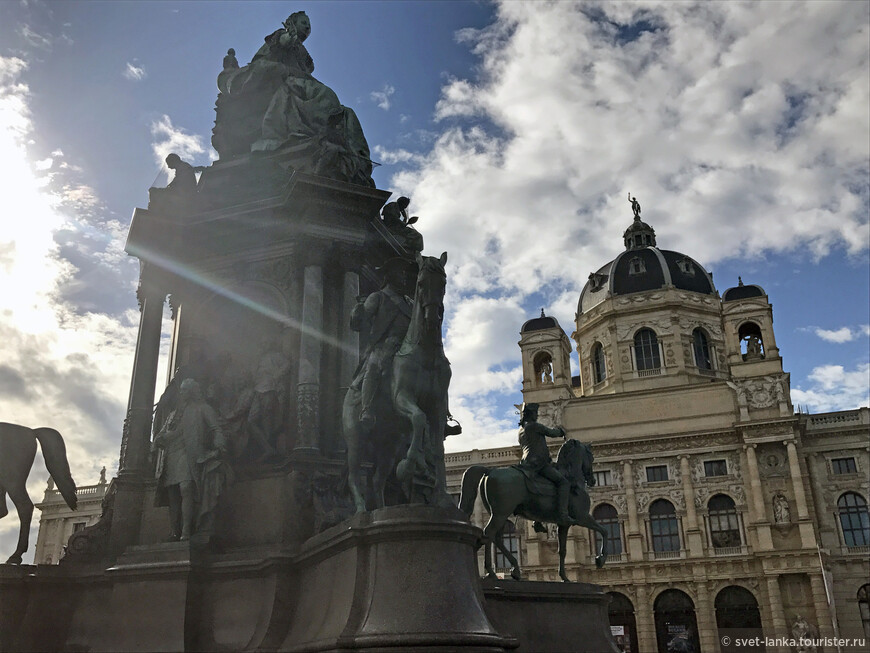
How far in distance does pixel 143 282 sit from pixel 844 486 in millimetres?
49009

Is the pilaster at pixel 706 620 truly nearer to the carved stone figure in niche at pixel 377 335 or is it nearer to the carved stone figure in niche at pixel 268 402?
the carved stone figure in niche at pixel 268 402

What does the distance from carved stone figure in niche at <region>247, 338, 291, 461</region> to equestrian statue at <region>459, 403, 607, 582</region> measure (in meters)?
2.73

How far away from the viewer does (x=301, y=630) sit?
6.93 meters

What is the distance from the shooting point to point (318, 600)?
6.94 m

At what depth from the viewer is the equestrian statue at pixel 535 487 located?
10.4 meters

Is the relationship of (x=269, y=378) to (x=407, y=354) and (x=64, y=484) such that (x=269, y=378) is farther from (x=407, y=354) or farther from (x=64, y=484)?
(x=64, y=484)

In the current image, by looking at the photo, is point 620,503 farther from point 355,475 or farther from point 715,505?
point 355,475

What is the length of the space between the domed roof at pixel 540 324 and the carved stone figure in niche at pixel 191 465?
172 feet

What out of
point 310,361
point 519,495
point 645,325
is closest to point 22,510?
point 310,361

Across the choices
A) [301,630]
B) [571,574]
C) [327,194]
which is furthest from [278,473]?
[571,574]

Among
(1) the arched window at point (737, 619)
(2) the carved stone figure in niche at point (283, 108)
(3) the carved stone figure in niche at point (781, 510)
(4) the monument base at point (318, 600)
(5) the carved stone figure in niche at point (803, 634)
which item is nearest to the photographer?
(4) the monument base at point (318, 600)

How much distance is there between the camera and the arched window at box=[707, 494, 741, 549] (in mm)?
47156

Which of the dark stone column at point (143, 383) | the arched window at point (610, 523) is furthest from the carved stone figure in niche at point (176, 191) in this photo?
the arched window at point (610, 523)

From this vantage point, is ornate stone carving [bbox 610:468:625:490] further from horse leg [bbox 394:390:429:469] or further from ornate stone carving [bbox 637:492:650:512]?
horse leg [bbox 394:390:429:469]
